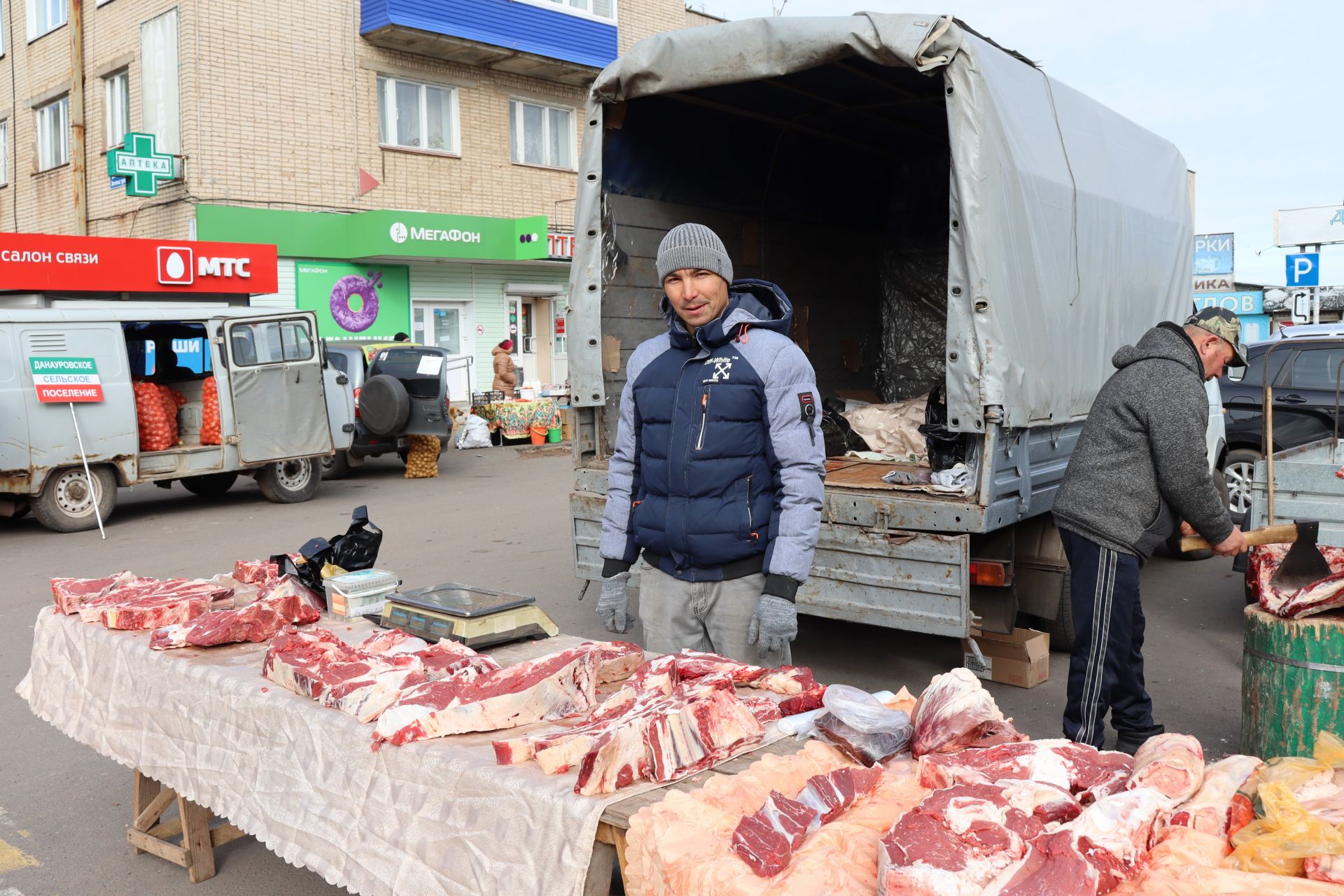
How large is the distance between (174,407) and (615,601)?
36.6 feet

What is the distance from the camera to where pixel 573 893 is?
2363 millimetres

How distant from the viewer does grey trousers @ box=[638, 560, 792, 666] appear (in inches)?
153

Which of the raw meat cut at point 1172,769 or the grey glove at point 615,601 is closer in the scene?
the raw meat cut at point 1172,769

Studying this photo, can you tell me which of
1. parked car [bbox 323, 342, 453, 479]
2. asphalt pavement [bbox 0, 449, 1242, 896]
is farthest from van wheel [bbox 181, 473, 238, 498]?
parked car [bbox 323, 342, 453, 479]

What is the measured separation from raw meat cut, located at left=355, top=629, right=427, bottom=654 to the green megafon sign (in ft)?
57.7

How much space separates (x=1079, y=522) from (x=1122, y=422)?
47cm

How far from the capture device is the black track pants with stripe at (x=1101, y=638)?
4645 mm

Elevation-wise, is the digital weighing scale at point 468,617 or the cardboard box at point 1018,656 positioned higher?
the digital weighing scale at point 468,617

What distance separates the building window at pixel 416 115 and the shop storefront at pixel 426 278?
1957 mm

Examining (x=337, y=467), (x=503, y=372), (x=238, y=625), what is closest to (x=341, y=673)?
(x=238, y=625)

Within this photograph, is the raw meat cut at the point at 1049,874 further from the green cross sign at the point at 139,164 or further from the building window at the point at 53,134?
the building window at the point at 53,134

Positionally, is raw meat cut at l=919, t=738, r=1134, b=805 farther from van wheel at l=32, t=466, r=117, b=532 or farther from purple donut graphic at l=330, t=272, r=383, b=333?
purple donut graphic at l=330, t=272, r=383, b=333

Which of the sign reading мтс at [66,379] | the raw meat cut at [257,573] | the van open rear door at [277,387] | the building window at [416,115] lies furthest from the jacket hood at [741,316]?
the building window at [416,115]

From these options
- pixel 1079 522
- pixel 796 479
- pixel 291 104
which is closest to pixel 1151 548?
pixel 1079 522
